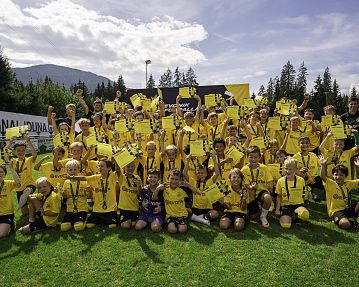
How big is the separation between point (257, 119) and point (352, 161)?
273 centimetres

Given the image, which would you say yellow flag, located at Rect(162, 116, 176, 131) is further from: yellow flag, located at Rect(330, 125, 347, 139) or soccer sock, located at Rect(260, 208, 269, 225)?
yellow flag, located at Rect(330, 125, 347, 139)

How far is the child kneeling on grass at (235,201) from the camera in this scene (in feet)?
21.6

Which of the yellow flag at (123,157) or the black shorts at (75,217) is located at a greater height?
the yellow flag at (123,157)

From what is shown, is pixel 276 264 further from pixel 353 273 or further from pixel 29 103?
pixel 29 103

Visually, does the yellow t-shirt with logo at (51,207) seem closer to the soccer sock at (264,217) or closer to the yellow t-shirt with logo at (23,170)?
the yellow t-shirt with logo at (23,170)

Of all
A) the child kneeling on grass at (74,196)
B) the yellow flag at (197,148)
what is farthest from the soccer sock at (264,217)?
the child kneeling on grass at (74,196)

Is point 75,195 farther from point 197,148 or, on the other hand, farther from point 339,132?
point 339,132

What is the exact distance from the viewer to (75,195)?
6.87m

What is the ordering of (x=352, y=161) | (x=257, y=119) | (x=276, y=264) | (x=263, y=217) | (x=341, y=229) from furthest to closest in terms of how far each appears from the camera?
(x=257, y=119) → (x=352, y=161) → (x=263, y=217) → (x=341, y=229) → (x=276, y=264)

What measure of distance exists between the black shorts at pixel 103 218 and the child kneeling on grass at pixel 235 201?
2.26 meters

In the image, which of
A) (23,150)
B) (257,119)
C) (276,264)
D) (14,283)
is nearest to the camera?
(14,283)

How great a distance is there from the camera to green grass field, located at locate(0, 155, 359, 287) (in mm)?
4441

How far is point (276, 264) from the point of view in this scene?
4789 millimetres

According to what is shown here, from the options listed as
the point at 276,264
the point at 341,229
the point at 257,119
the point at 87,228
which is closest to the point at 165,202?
the point at 87,228
